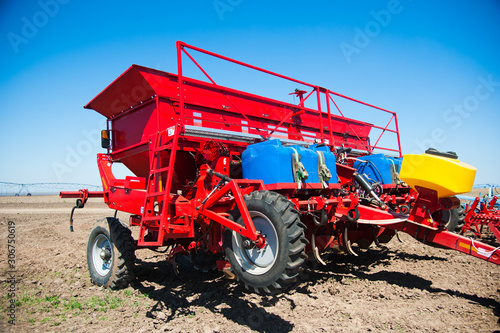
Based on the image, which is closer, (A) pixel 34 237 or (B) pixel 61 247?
(B) pixel 61 247

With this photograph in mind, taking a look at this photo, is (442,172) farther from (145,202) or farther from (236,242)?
(145,202)

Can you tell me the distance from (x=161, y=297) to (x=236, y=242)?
2.21 metres

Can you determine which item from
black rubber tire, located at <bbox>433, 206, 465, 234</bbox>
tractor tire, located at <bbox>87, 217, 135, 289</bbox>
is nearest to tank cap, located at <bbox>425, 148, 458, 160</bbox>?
black rubber tire, located at <bbox>433, 206, 465, 234</bbox>

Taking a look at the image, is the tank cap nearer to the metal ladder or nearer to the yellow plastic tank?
the yellow plastic tank

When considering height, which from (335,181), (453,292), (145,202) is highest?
(335,181)

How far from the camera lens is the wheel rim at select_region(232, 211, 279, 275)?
323 centimetres

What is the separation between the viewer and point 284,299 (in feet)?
14.8

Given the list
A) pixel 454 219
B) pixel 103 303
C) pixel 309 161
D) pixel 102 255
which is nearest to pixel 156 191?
pixel 103 303

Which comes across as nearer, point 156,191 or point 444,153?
point 444,153

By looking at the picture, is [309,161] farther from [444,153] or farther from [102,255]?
[102,255]

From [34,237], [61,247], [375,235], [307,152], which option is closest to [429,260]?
[375,235]

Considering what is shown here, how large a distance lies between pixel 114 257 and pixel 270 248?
3.25 metres

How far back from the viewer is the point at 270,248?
3.27 metres

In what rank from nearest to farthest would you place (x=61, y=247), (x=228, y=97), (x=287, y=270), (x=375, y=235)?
(x=287, y=270)
(x=228, y=97)
(x=375, y=235)
(x=61, y=247)
